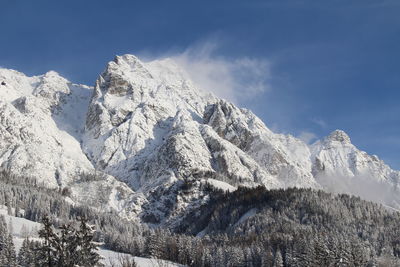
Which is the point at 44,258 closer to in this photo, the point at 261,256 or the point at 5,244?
the point at 5,244

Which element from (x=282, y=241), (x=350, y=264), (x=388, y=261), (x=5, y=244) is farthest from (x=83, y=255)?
(x=282, y=241)

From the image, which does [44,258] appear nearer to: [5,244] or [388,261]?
[5,244]

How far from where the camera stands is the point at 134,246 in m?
194

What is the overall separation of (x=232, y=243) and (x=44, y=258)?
149m

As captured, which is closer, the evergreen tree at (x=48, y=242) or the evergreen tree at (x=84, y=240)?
the evergreen tree at (x=48, y=242)

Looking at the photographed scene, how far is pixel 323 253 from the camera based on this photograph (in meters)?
109

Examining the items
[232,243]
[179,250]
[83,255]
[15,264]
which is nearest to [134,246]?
[179,250]

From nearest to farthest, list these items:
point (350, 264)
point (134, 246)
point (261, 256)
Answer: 1. point (350, 264)
2. point (261, 256)
3. point (134, 246)

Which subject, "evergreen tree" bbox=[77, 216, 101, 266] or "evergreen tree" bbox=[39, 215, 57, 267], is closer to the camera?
"evergreen tree" bbox=[39, 215, 57, 267]

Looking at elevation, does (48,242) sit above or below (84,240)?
below

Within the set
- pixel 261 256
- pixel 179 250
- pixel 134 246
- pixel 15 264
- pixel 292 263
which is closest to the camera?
pixel 15 264

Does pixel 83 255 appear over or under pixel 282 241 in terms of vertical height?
under

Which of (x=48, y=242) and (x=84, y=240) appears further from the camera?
(x=84, y=240)

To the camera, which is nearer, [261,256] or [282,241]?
[261,256]
